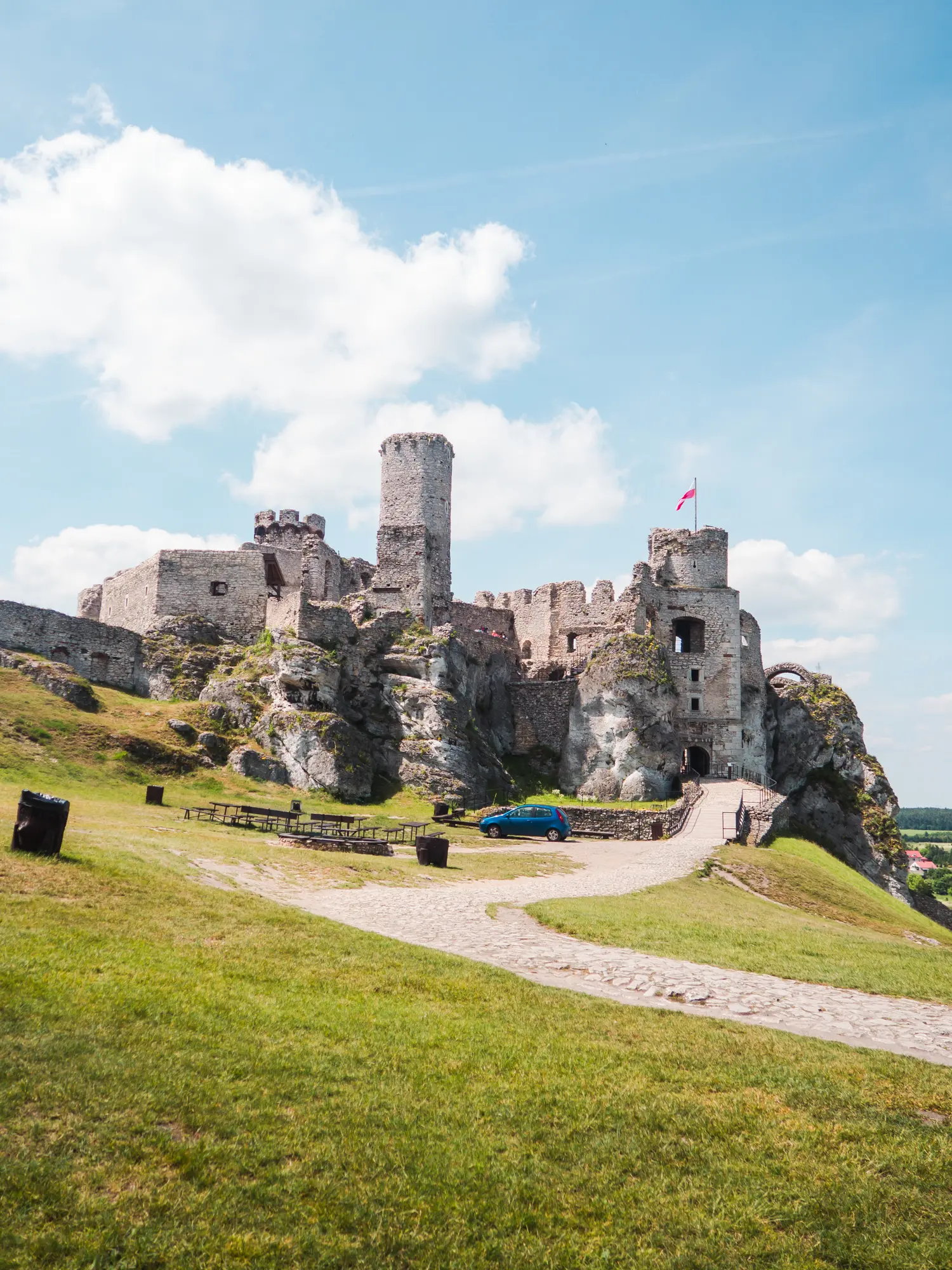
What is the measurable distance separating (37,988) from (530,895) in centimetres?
1159

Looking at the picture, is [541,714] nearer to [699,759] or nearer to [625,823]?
[699,759]

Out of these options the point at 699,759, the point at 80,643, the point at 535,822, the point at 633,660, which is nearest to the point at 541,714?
the point at 633,660

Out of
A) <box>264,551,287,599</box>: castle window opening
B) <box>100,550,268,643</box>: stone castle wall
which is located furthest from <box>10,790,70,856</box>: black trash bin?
<box>264,551,287,599</box>: castle window opening

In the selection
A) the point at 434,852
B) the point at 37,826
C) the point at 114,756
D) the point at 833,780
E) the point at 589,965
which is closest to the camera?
the point at 589,965

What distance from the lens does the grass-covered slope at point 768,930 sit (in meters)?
11.5

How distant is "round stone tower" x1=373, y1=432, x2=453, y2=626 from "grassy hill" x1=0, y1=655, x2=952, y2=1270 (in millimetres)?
38999

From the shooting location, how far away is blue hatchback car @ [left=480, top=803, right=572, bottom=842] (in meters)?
30.7

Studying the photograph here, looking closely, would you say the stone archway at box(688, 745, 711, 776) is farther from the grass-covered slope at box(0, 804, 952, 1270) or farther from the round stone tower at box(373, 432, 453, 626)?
the grass-covered slope at box(0, 804, 952, 1270)

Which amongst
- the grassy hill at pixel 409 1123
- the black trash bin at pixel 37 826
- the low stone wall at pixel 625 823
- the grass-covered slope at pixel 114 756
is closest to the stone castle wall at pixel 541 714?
the low stone wall at pixel 625 823

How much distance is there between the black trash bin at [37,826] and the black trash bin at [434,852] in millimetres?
10259

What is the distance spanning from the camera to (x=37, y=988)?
689 cm

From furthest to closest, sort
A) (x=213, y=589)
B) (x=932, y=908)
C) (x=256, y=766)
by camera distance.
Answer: (x=932, y=908), (x=213, y=589), (x=256, y=766)

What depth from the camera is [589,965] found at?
10742mm

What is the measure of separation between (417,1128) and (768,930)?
1132 cm
